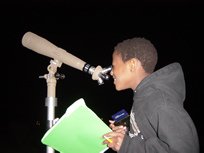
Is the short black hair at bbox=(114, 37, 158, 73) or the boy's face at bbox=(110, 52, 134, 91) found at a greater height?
the short black hair at bbox=(114, 37, 158, 73)

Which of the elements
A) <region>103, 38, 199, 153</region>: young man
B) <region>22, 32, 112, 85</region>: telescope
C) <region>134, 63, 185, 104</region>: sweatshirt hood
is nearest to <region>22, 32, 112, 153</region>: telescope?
<region>22, 32, 112, 85</region>: telescope

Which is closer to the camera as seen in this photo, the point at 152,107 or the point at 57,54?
the point at 152,107

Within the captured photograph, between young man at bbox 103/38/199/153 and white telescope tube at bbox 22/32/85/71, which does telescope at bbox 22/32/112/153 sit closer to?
white telescope tube at bbox 22/32/85/71

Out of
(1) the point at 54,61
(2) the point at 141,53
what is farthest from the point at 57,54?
(2) the point at 141,53

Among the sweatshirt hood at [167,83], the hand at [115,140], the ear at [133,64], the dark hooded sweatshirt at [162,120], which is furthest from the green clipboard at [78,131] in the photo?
the ear at [133,64]

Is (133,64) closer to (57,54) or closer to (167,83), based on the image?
(167,83)

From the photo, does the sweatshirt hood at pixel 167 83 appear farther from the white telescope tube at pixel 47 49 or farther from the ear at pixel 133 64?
the white telescope tube at pixel 47 49

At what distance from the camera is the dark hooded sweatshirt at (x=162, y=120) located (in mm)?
707

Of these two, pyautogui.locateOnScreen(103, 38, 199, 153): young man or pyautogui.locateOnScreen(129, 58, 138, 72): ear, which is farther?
pyautogui.locateOnScreen(129, 58, 138, 72): ear

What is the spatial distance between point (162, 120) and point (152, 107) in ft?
0.34

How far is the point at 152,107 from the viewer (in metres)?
0.82

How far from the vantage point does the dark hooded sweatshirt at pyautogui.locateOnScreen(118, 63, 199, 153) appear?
707 mm

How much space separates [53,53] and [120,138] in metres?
0.83

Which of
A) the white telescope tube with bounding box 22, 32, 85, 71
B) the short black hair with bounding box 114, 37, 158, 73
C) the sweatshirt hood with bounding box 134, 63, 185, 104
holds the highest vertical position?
the white telescope tube with bounding box 22, 32, 85, 71
